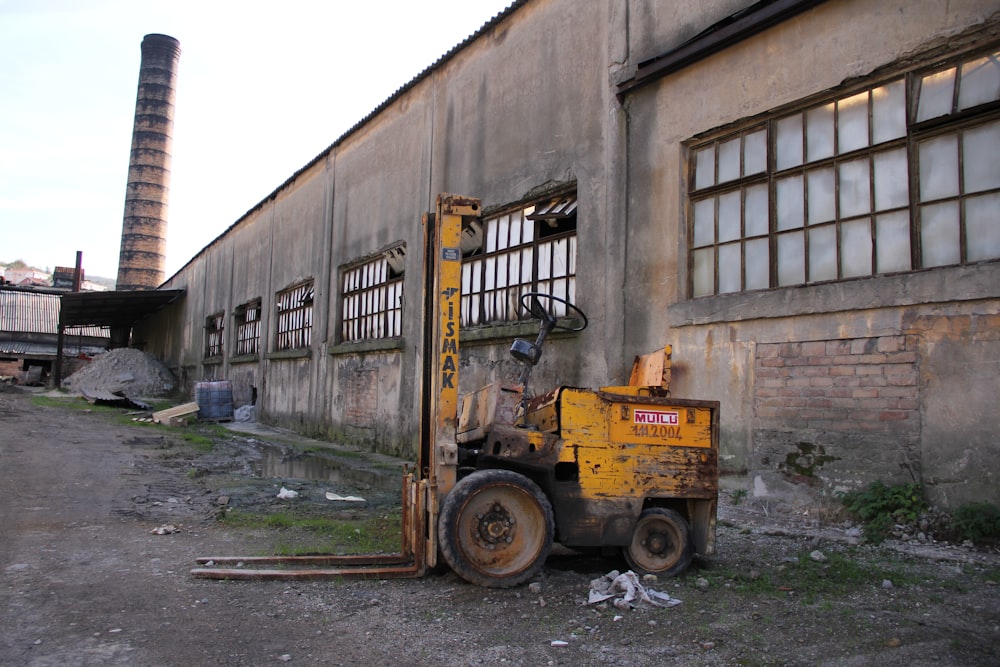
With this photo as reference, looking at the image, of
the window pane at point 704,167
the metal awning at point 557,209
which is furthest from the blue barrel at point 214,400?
the window pane at point 704,167

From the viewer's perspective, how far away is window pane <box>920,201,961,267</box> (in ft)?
16.9

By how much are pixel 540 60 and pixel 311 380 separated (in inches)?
354

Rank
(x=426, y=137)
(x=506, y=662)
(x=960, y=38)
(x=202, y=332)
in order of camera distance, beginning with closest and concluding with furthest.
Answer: (x=506, y=662), (x=960, y=38), (x=426, y=137), (x=202, y=332)

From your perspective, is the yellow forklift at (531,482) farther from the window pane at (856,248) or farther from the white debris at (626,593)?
the window pane at (856,248)

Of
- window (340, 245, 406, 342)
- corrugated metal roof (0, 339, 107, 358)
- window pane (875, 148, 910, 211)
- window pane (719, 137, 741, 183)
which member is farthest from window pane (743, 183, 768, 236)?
corrugated metal roof (0, 339, 107, 358)

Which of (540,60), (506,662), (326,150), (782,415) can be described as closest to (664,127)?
(540,60)

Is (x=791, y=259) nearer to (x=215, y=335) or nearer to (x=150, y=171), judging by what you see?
(x=215, y=335)

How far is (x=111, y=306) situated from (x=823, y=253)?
31.0 metres

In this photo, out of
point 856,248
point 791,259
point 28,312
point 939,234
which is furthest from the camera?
point 28,312

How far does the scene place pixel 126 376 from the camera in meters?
26.3

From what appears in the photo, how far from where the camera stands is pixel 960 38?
5.07 m

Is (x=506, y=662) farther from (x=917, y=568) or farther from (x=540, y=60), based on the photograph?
(x=540, y=60)

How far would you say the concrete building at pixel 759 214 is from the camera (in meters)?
5.08

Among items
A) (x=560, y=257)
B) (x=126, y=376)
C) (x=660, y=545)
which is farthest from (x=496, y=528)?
(x=126, y=376)
